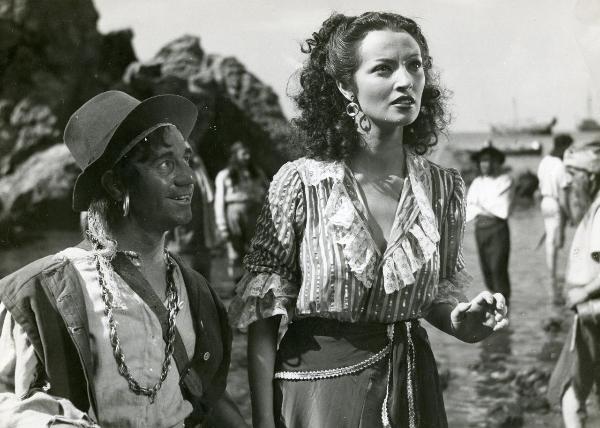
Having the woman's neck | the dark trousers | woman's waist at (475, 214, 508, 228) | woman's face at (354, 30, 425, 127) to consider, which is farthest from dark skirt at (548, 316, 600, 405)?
woman's face at (354, 30, 425, 127)

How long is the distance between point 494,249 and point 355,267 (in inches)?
134

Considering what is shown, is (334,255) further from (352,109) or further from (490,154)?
(490,154)

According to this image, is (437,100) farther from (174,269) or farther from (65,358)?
(65,358)

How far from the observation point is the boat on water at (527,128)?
17.5ft

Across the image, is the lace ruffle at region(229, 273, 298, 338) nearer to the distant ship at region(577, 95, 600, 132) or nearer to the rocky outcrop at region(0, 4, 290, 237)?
the rocky outcrop at region(0, 4, 290, 237)

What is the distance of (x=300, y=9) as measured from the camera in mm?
5172

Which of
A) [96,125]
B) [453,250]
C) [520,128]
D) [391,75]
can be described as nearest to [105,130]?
[96,125]

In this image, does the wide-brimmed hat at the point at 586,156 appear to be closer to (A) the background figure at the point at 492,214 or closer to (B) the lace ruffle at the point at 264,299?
(A) the background figure at the point at 492,214

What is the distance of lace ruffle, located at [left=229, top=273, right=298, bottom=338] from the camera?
7.29 ft

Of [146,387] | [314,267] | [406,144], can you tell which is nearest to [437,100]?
[406,144]

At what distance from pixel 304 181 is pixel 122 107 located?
0.52 meters

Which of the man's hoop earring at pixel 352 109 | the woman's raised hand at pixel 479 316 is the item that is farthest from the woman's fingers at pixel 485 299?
the man's hoop earring at pixel 352 109

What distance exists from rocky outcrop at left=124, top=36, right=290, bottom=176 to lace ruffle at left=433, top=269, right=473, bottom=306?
3.08 meters

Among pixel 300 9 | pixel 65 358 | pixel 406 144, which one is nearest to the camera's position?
pixel 65 358
